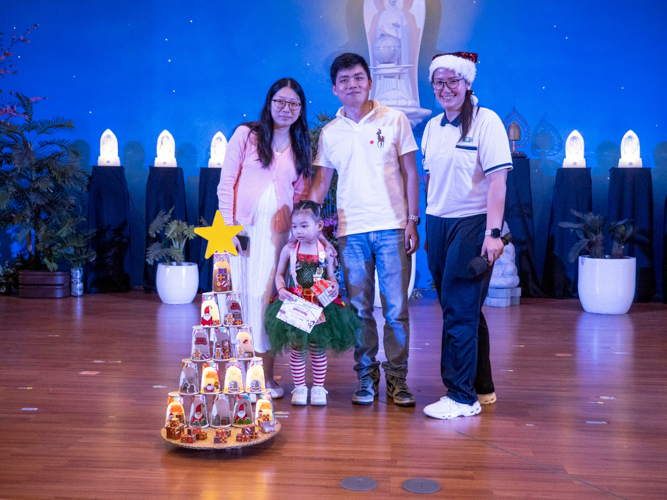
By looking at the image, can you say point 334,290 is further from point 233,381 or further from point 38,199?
point 38,199

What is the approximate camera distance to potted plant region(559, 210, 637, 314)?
4.93 m

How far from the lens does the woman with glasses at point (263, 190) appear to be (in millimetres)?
2691

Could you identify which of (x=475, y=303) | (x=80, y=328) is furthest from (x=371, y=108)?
(x=80, y=328)

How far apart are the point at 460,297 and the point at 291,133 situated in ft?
3.26

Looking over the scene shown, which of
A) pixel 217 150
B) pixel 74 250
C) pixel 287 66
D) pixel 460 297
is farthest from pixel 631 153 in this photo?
pixel 74 250

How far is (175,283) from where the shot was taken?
17.6 ft

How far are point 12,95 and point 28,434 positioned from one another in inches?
195

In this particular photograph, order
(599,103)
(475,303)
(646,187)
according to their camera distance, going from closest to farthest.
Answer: (475,303) < (646,187) < (599,103)

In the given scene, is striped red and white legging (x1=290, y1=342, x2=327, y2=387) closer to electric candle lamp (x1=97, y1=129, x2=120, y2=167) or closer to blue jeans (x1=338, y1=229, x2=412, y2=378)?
blue jeans (x1=338, y1=229, x2=412, y2=378)

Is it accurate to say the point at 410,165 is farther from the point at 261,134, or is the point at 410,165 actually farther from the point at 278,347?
the point at 278,347

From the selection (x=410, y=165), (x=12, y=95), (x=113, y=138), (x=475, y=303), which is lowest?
(x=475, y=303)

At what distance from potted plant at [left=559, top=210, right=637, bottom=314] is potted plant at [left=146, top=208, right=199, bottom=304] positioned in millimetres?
3116

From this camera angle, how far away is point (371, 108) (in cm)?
276

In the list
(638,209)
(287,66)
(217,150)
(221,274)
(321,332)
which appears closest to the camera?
(221,274)
